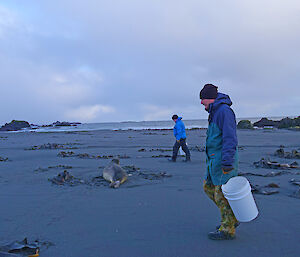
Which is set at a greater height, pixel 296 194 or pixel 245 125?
pixel 245 125

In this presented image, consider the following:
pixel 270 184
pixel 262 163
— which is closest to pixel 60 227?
pixel 270 184

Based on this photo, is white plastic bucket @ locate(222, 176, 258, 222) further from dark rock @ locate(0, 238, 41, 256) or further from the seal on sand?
the seal on sand

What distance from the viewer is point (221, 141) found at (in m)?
3.76

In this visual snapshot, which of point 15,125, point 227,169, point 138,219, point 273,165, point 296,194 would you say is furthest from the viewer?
point 15,125

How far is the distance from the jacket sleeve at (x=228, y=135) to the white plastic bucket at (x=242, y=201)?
28cm

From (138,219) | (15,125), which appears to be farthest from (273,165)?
(15,125)

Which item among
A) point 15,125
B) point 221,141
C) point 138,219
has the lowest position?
point 138,219

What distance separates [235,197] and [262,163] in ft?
21.1

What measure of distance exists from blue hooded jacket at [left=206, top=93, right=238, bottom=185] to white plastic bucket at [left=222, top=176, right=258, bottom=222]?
0.19 meters

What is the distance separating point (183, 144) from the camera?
1141cm

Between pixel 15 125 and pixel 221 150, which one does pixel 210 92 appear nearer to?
pixel 221 150

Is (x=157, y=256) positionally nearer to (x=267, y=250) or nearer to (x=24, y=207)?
(x=267, y=250)

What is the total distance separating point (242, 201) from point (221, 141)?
0.82 meters

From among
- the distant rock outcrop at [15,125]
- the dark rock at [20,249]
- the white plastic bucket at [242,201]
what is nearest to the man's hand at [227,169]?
the white plastic bucket at [242,201]
